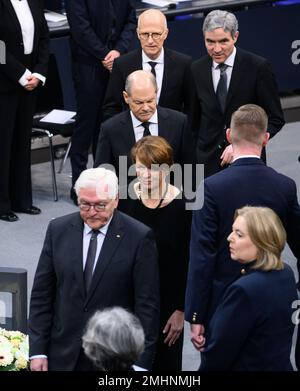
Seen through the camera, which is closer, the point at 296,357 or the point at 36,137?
the point at 296,357

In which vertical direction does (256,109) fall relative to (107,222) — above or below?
above

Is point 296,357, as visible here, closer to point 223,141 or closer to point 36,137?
point 223,141

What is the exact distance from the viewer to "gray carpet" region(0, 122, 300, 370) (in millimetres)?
8695

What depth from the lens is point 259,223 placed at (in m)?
5.27

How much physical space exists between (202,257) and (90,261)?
605mm

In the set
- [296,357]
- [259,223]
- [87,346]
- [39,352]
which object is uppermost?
[259,223]

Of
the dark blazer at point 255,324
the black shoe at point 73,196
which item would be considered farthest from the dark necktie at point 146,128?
the black shoe at point 73,196

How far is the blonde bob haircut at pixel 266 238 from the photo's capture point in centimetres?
523

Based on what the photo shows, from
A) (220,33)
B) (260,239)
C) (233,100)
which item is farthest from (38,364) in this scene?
(220,33)

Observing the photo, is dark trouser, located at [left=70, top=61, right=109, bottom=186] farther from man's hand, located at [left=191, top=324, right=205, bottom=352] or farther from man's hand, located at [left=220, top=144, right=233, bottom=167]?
man's hand, located at [left=191, top=324, right=205, bottom=352]

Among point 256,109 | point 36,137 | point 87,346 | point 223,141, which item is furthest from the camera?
point 36,137

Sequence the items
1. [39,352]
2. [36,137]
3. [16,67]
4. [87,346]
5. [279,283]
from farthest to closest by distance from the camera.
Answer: [36,137], [16,67], [39,352], [279,283], [87,346]

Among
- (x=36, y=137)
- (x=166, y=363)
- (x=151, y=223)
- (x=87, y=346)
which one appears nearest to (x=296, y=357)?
(x=166, y=363)
